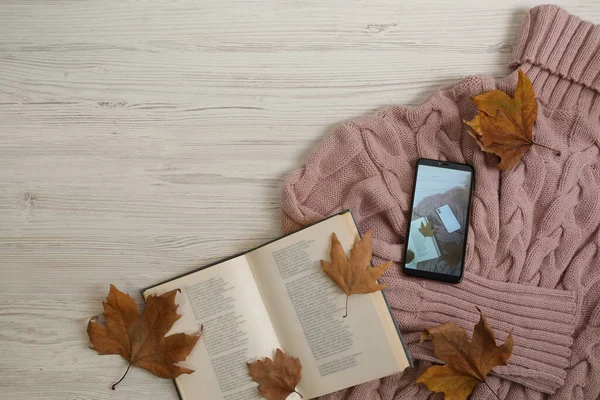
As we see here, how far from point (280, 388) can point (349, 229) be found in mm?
340

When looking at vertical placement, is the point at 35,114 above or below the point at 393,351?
above

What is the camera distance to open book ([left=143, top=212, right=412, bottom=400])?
964 millimetres

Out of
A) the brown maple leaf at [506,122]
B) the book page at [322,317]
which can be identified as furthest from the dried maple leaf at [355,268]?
the brown maple leaf at [506,122]

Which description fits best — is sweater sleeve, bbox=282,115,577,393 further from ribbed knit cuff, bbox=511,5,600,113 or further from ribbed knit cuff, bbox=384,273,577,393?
ribbed knit cuff, bbox=511,5,600,113

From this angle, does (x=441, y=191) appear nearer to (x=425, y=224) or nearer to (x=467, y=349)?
(x=425, y=224)

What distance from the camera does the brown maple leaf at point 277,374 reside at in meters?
0.98

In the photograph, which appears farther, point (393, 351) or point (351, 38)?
point (351, 38)

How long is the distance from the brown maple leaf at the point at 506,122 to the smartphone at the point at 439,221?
68 mm

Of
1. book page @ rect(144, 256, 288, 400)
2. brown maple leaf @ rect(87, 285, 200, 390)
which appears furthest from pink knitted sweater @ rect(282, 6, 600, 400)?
brown maple leaf @ rect(87, 285, 200, 390)

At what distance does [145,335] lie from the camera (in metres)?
1.00

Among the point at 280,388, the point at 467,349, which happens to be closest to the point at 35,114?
the point at 280,388

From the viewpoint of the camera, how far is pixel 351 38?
41.9 inches

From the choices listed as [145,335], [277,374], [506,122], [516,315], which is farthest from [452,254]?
[145,335]

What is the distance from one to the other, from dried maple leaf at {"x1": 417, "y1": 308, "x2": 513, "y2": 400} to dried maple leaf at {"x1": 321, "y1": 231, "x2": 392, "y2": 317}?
5.5 inches
